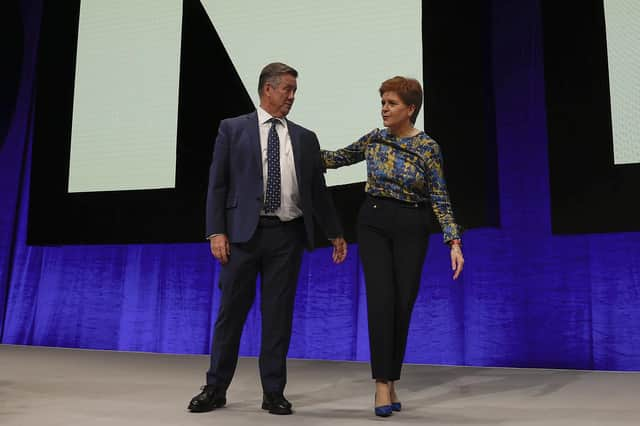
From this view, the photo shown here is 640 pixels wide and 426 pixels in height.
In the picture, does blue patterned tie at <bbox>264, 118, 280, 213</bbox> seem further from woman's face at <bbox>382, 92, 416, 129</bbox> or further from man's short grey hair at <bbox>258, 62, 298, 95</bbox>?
woman's face at <bbox>382, 92, 416, 129</bbox>

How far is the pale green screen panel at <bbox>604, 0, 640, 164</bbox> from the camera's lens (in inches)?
118

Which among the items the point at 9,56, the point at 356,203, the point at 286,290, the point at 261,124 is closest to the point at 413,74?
the point at 356,203

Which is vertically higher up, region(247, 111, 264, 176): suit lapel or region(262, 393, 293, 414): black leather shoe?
region(247, 111, 264, 176): suit lapel

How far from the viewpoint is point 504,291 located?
3289mm

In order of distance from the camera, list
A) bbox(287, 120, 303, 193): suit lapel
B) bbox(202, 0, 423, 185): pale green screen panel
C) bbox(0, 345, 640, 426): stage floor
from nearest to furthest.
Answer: bbox(0, 345, 640, 426): stage floor < bbox(287, 120, 303, 193): suit lapel < bbox(202, 0, 423, 185): pale green screen panel

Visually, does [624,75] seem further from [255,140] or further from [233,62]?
[233,62]

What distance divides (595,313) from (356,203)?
4.20 ft

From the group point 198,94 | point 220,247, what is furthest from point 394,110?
point 198,94

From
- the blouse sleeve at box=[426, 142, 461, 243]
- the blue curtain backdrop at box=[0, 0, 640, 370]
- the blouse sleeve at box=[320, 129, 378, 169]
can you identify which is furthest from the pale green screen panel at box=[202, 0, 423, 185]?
the blouse sleeve at box=[426, 142, 461, 243]

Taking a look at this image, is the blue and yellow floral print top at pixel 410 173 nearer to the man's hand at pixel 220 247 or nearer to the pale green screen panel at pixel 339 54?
the man's hand at pixel 220 247

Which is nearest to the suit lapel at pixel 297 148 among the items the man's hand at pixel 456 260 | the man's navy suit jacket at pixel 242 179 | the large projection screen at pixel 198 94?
the man's navy suit jacket at pixel 242 179

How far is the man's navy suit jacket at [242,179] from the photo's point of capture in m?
2.08

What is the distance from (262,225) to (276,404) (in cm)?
57

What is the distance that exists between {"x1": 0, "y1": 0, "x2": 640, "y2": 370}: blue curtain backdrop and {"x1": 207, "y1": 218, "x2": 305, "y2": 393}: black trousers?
1.50 meters
